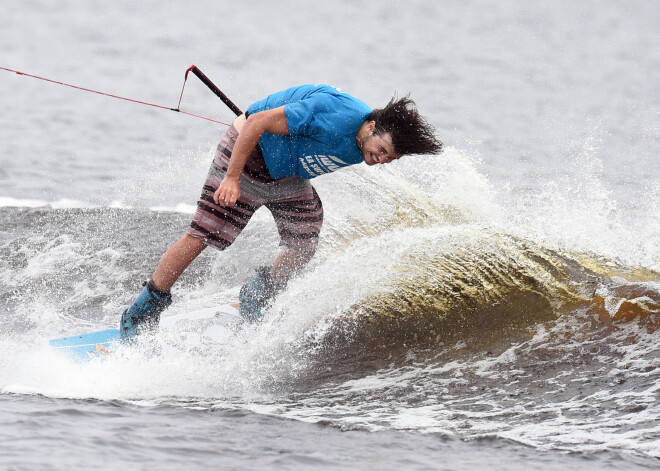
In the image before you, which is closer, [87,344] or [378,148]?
[378,148]

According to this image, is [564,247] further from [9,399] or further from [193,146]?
[193,146]

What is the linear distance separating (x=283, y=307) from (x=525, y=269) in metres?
1.61

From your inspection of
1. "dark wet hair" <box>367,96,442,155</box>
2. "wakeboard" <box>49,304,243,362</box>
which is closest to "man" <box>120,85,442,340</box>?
"dark wet hair" <box>367,96,442,155</box>

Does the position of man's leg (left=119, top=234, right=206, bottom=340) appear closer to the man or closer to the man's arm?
the man

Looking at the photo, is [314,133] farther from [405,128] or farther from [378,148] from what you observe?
[405,128]

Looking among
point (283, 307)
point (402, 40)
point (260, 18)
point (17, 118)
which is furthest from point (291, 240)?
point (260, 18)

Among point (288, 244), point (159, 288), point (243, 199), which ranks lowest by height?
point (159, 288)

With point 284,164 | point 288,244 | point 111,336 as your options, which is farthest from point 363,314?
point 111,336

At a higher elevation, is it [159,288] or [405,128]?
[405,128]

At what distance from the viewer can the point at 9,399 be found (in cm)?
436

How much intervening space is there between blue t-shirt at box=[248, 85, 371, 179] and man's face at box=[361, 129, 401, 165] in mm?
86

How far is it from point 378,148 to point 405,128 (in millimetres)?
177

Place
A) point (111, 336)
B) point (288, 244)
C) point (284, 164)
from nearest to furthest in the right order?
point (284, 164)
point (288, 244)
point (111, 336)

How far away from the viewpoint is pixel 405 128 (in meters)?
4.45
